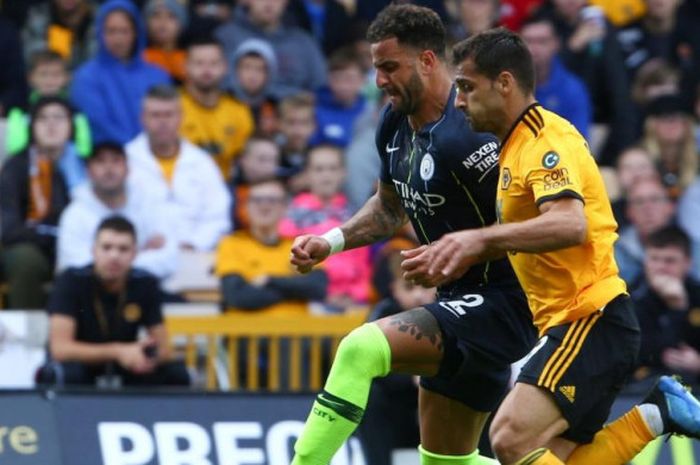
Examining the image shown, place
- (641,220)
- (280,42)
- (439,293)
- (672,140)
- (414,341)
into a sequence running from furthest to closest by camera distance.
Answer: (280,42) → (672,140) → (641,220) → (439,293) → (414,341)

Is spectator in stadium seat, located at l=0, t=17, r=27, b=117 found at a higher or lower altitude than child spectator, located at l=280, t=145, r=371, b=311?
higher

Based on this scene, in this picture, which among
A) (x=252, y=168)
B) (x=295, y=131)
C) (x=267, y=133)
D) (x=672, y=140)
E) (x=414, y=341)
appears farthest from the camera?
(x=267, y=133)

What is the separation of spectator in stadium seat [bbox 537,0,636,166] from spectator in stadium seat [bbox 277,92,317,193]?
224 centimetres

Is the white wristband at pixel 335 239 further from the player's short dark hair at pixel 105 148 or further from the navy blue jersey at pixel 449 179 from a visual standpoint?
the player's short dark hair at pixel 105 148

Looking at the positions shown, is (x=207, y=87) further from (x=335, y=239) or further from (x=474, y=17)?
(x=335, y=239)

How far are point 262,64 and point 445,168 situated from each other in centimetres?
602

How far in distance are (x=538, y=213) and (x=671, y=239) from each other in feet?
14.6

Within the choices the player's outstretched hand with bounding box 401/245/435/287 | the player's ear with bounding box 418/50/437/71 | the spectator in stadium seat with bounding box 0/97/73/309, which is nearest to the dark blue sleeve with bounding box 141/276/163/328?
the spectator in stadium seat with bounding box 0/97/73/309

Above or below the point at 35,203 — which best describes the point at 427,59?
above

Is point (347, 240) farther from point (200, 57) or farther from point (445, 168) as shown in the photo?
point (200, 57)

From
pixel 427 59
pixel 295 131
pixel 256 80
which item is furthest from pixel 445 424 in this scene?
pixel 256 80

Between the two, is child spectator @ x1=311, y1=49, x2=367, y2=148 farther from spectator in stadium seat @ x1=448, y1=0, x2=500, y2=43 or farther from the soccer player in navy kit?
the soccer player in navy kit

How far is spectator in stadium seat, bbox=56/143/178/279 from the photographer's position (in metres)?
11.5

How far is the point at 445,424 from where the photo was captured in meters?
7.96
